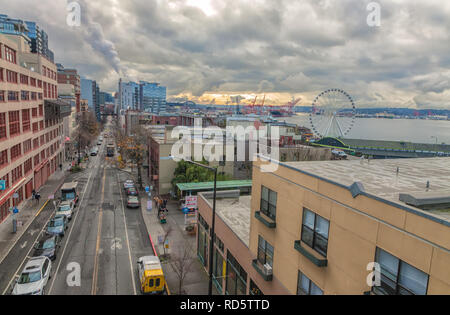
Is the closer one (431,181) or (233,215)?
(431,181)

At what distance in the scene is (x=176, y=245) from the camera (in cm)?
2673

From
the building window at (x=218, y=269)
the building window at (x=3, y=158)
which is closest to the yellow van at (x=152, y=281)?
the building window at (x=218, y=269)

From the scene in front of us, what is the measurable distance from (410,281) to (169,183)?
36.9 meters

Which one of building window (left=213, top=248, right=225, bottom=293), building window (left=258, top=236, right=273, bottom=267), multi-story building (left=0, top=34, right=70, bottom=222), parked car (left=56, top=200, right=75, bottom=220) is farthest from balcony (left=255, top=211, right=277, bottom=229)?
multi-story building (left=0, top=34, right=70, bottom=222)

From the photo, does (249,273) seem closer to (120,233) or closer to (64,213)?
(120,233)

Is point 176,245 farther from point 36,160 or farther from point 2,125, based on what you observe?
point 36,160

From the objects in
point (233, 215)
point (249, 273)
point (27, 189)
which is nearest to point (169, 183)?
point (27, 189)

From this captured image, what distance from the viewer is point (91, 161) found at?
7006cm

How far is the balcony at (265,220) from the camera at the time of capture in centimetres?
1357

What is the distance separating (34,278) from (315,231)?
56.9ft

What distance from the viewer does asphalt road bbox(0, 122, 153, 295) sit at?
782 inches

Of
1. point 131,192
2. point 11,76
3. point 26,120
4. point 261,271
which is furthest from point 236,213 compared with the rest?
point 26,120
